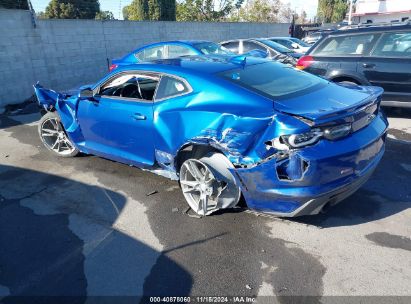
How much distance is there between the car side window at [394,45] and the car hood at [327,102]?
307 cm

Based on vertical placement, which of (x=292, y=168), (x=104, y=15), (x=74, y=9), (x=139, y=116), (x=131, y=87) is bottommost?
(x=292, y=168)

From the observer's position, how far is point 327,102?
3324mm

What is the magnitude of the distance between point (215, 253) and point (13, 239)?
1.94 meters

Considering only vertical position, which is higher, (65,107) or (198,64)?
(198,64)

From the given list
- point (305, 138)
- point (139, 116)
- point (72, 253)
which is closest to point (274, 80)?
point (305, 138)

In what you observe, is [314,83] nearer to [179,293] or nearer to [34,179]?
[179,293]

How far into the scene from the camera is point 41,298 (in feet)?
9.11

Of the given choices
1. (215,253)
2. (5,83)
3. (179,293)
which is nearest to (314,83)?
(215,253)

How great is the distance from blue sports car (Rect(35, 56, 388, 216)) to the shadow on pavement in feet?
2.42

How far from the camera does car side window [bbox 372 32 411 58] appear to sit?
6289mm

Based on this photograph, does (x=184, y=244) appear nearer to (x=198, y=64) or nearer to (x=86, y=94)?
(x=198, y=64)

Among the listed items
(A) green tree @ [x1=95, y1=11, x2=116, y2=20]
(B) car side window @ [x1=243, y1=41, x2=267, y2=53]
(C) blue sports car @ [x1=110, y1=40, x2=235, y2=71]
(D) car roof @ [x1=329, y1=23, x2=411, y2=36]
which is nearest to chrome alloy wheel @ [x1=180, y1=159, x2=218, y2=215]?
(D) car roof @ [x1=329, y1=23, x2=411, y2=36]

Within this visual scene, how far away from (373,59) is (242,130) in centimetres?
450

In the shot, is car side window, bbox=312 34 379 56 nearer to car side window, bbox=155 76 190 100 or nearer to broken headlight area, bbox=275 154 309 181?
car side window, bbox=155 76 190 100
